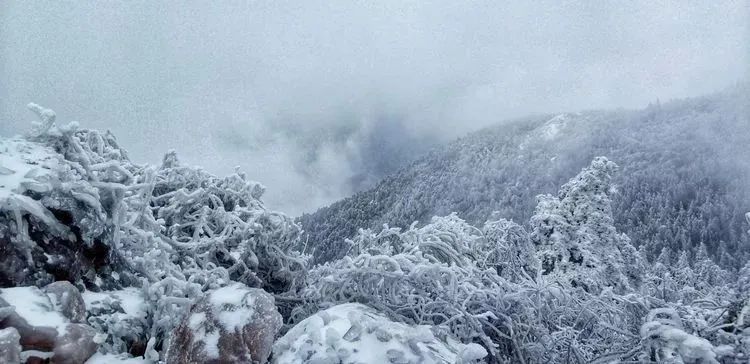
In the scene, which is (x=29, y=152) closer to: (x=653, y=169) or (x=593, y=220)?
(x=593, y=220)

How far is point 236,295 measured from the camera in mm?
1995

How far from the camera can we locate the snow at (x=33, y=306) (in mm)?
1745

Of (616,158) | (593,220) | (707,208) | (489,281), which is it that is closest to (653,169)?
(616,158)

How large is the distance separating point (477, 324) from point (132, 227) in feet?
5.93

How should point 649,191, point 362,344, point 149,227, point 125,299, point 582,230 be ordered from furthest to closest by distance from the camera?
point 649,191 < point 582,230 < point 149,227 < point 125,299 < point 362,344

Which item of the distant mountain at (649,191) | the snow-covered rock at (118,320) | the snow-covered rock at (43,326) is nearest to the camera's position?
the snow-covered rock at (43,326)

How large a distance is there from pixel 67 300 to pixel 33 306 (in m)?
0.14

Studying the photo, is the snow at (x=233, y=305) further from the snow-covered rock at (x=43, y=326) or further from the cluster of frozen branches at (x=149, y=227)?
the snow-covered rock at (x=43, y=326)

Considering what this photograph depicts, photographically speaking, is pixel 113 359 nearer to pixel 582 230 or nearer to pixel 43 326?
pixel 43 326

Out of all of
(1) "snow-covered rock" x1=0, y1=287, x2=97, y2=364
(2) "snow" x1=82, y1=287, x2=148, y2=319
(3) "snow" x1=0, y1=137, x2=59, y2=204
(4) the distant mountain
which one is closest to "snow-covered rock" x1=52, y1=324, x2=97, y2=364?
(1) "snow-covered rock" x1=0, y1=287, x2=97, y2=364

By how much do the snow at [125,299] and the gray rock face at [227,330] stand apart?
40 cm

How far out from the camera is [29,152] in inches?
96.7

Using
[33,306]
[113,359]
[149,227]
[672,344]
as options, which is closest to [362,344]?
[113,359]

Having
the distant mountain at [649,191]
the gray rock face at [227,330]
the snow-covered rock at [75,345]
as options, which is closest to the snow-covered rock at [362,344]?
Result: the gray rock face at [227,330]
